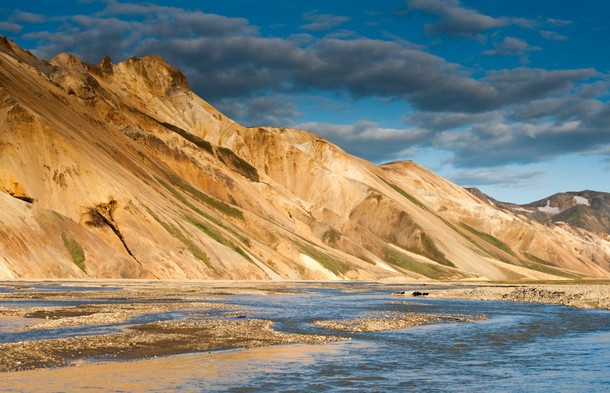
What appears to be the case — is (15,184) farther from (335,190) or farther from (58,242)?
(335,190)

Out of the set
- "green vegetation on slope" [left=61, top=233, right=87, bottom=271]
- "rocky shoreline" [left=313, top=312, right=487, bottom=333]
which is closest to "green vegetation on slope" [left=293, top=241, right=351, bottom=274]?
"green vegetation on slope" [left=61, top=233, right=87, bottom=271]

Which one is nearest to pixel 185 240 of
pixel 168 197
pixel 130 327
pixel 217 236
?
pixel 217 236

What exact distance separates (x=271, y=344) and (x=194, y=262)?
2706 inches

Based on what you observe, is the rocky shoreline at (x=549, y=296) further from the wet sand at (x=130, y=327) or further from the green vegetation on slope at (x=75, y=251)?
the green vegetation on slope at (x=75, y=251)

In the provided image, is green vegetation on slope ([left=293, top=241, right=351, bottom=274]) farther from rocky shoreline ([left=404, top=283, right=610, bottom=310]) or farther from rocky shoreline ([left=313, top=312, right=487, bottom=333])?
rocky shoreline ([left=313, top=312, right=487, bottom=333])

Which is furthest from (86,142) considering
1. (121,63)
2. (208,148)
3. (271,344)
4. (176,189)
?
(271,344)

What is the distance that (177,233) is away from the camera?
9475cm

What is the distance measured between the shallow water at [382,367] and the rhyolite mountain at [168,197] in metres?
53.6

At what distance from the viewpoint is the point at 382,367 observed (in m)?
21.3

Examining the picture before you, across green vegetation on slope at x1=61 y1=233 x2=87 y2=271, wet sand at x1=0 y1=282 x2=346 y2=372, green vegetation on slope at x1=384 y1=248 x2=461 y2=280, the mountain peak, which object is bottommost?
green vegetation on slope at x1=384 y1=248 x2=461 y2=280

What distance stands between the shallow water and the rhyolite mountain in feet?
176

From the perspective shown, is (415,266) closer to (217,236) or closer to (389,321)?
(217,236)

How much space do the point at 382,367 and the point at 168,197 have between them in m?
90.4

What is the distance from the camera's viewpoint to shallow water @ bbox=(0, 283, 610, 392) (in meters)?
17.7
